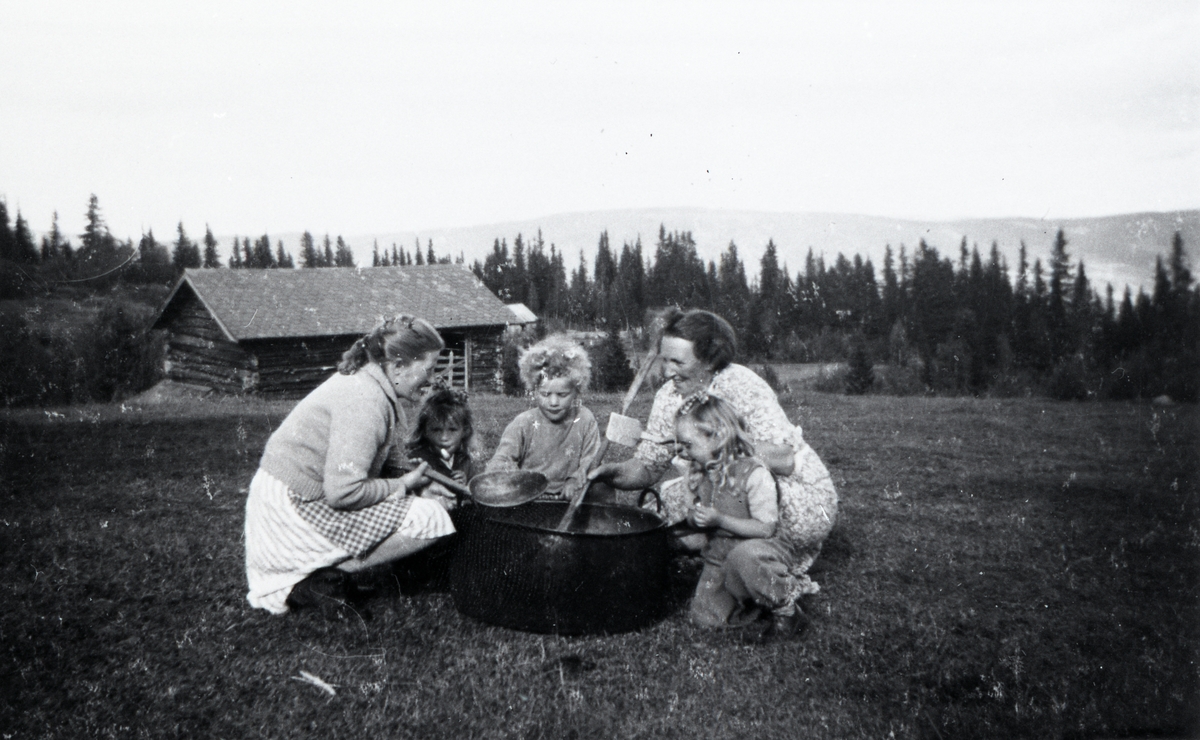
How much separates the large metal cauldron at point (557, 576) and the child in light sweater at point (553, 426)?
0.74 meters

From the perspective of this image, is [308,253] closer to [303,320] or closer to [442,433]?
[303,320]

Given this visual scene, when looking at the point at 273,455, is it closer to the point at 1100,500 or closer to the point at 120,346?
the point at 1100,500

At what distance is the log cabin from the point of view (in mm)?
19375

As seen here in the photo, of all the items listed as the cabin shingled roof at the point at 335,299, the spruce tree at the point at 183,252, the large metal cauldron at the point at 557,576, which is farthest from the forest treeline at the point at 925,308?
the spruce tree at the point at 183,252

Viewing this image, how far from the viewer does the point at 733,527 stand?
3137 millimetres

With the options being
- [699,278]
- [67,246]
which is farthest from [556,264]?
[67,246]

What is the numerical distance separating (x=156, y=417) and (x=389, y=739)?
32.6 feet

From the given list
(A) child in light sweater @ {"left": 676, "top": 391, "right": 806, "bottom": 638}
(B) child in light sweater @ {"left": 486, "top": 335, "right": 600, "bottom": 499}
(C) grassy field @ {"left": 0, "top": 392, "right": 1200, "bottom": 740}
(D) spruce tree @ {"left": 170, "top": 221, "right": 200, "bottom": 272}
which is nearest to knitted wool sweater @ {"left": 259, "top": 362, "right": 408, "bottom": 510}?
(C) grassy field @ {"left": 0, "top": 392, "right": 1200, "bottom": 740}

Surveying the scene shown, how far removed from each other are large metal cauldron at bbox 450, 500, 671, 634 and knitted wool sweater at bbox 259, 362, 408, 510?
0.47 meters

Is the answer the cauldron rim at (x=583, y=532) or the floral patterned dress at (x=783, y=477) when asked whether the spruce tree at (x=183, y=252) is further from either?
the floral patterned dress at (x=783, y=477)

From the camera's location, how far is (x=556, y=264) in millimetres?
76625

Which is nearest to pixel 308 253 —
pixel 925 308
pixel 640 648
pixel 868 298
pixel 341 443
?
pixel 868 298

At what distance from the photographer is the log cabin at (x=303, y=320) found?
1938 cm

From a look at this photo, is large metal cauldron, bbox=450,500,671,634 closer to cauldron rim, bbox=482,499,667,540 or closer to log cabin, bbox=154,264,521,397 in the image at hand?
cauldron rim, bbox=482,499,667,540
